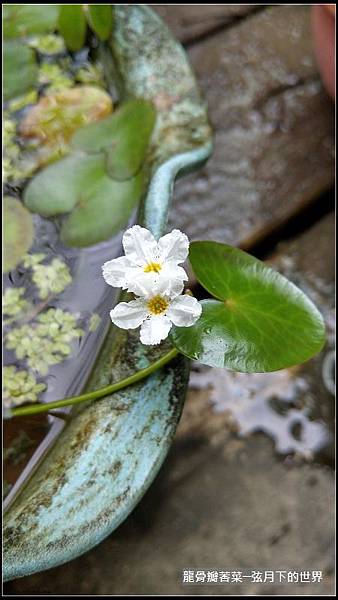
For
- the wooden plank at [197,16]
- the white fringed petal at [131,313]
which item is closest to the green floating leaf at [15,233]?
the white fringed petal at [131,313]

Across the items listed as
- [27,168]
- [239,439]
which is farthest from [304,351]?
[27,168]

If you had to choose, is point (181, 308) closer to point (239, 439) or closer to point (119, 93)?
point (239, 439)

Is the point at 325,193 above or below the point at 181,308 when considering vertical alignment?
below

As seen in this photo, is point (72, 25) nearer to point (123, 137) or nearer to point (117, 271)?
point (123, 137)

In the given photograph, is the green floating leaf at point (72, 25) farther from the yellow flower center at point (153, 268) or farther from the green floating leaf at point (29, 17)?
the yellow flower center at point (153, 268)

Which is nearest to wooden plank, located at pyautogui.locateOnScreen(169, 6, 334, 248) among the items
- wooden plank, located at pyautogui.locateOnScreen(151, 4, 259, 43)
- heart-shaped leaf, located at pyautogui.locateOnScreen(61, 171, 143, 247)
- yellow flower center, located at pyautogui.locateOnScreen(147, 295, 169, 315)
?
wooden plank, located at pyautogui.locateOnScreen(151, 4, 259, 43)

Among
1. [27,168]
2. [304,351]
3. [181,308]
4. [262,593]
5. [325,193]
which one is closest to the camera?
[181,308]

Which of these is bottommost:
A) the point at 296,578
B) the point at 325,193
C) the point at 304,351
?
the point at 296,578

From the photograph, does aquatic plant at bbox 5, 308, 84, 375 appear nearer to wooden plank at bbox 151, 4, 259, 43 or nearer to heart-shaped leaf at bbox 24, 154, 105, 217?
heart-shaped leaf at bbox 24, 154, 105, 217
